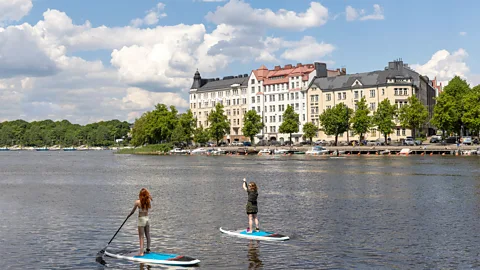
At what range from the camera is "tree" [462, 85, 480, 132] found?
13350cm

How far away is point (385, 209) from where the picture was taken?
41.0 metres

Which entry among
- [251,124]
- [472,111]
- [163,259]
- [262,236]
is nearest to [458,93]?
[472,111]

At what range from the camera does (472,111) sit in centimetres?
13362

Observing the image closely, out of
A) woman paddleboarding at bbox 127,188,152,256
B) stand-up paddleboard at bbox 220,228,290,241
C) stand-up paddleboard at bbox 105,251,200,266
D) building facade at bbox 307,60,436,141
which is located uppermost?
building facade at bbox 307,60,436,141

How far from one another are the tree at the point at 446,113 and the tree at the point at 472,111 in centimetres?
300

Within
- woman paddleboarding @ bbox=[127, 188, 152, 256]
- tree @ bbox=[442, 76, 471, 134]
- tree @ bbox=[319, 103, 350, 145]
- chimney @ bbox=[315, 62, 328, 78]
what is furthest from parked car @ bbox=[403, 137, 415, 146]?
woman paddleboarding @ bbox=[127, 188, 152, 256]

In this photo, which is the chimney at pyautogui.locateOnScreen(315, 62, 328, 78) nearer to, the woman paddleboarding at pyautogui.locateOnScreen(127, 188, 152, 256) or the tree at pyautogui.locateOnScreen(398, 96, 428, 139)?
the tree at pyautogui.locateOnScreen(398, 96, 428, 139)

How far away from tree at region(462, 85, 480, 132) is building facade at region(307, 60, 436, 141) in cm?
3005

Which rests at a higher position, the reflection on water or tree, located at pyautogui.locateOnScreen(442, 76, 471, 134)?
tree, located at pyautogui.locateOnScreen(442, 76, 471, 134)

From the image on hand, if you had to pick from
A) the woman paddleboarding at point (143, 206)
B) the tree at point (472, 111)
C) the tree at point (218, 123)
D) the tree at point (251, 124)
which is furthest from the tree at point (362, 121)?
the woman paddleboarding at point (143, 206)

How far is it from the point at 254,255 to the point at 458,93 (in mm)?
130944

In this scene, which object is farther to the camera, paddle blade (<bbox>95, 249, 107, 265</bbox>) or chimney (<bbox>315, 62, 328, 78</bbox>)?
chimney (<bbox>315, 62, 328, 78</bbox>)

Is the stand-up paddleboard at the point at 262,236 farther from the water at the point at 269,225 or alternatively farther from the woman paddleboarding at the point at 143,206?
the woman paddleboarding at the point at 143,206

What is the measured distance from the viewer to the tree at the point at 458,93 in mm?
139500
